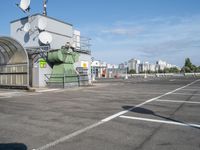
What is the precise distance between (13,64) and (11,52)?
122cm

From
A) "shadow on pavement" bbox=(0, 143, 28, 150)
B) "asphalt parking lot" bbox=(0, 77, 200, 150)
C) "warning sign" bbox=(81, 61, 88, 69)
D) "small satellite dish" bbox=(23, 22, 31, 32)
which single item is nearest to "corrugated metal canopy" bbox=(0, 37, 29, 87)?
"small satellite dish" bbox=(23, 22, 31, 32)

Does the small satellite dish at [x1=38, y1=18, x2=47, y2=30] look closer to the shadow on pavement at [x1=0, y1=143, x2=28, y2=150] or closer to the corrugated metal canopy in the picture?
the corrugated metal canopy

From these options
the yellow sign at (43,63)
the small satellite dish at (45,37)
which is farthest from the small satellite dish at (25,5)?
the yellow sign at (43,63)

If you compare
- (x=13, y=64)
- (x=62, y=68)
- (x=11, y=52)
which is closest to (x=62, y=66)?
(x=62, y=68)

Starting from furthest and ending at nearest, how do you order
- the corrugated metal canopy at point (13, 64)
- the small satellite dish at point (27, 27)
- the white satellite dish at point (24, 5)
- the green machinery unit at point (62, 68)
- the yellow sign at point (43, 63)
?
the white satellite dish at point (24, 5), the small satellite dish at point (27, 27), the yellow sign at point (43, 63), the green machinery unit at point (62, 68), the corrugated metal canopy at point (13, 64)

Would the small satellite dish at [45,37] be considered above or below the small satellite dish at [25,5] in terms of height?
below

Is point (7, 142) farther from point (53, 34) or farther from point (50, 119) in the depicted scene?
point (53, 34)

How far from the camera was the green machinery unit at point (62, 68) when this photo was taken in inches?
831

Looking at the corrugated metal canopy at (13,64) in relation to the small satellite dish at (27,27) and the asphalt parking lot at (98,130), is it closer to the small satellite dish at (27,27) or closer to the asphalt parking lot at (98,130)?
the small satellite dish at (27,27)

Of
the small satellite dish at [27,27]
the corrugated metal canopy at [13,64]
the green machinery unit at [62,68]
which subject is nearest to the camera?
the corrugated metal canopy at [13,64]

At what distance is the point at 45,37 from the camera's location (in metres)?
21.4

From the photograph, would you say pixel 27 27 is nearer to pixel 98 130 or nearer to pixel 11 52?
pixel 11 52

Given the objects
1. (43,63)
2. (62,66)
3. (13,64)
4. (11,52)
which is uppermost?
(11,52)

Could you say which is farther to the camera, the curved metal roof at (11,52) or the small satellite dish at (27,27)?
the small satellite dish at (27,27)
